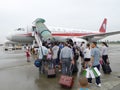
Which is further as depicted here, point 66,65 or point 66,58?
point 66,65

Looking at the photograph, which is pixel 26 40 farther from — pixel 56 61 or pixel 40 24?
pixel 56 61

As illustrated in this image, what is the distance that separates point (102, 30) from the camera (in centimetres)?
3847

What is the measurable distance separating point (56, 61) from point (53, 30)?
1543 cm

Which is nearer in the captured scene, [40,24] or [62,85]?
[62,85]

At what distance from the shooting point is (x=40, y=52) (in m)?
9.20

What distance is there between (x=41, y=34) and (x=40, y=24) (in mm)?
2350

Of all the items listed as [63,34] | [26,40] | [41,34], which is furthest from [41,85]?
[63,34]

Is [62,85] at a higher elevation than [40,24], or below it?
below

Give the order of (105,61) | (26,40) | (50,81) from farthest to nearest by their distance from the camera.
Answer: (26,40) → (105,61) → (50,81)

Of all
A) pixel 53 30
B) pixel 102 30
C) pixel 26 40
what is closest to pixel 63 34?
pixel 53 30

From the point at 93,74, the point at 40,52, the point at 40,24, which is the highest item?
the point at 40,24

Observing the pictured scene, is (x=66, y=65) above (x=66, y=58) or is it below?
below

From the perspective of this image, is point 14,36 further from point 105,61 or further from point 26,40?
point 105,61

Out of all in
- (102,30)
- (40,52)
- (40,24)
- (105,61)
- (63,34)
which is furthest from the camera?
(102,30)
